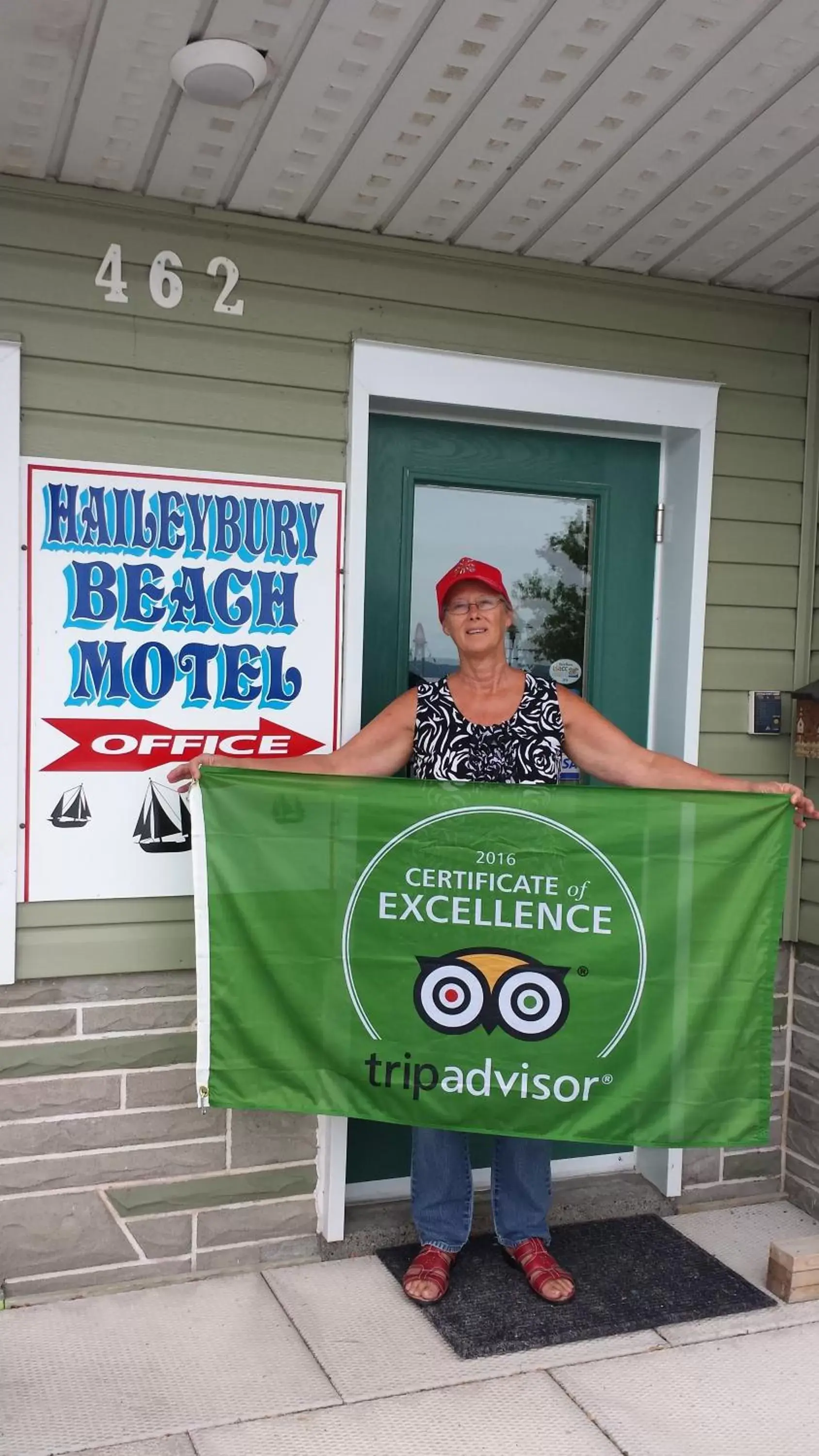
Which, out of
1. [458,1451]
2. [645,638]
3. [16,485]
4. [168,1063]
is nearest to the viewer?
[458,1451]

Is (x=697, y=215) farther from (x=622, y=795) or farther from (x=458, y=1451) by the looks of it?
(x=458, y=1451)

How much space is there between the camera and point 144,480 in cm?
285

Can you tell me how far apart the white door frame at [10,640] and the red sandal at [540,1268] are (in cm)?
146

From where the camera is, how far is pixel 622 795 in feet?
9.04

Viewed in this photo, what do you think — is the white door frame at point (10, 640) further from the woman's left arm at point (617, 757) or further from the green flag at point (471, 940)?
the woman's left arm at point (617, 757)

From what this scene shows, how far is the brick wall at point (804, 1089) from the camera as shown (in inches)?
134

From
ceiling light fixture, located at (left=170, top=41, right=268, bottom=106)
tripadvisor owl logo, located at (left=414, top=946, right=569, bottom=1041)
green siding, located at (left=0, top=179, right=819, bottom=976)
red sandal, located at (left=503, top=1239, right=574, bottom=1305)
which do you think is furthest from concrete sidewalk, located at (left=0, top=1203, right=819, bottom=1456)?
ceiling light fixture, located at (left=170, top=41, right=268, bottom=106)

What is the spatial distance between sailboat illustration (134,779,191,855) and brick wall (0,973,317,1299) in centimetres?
33

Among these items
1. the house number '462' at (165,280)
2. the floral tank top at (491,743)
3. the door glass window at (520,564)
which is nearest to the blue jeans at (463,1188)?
the floral tank top at (491,743)

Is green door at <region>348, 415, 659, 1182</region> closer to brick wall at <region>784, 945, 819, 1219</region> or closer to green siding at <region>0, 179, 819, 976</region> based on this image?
green siding at <region>0, 179, 819, 976</region>

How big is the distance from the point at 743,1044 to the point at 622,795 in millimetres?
683

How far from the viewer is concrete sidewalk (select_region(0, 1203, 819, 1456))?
232 centimetres

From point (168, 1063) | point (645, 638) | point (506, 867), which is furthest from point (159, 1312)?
point (645, 638)

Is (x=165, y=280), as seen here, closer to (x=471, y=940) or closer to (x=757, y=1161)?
(x=471, y=940)
